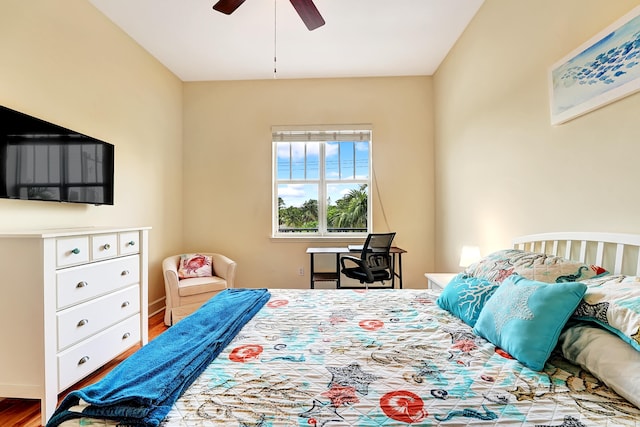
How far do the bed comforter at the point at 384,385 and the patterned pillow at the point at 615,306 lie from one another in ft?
0.58

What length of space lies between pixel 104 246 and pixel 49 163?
66 centimetres

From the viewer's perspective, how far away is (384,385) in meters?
0.97

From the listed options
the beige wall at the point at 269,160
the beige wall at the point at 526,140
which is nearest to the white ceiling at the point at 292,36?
the beige wall at the point at 269,160

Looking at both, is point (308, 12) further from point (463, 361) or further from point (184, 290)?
point (184, 290)

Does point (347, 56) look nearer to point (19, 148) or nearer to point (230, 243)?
point (230, 243)

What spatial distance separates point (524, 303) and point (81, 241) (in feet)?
7.78

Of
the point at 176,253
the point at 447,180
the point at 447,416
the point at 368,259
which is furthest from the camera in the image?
the point at 176,253

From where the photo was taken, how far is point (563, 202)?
1.76 m

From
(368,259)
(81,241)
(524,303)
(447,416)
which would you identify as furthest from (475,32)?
(81,241)

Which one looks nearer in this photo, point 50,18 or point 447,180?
point 50,18

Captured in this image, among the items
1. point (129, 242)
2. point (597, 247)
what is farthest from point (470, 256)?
point (129, 242)

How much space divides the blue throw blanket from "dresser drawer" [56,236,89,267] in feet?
2.94

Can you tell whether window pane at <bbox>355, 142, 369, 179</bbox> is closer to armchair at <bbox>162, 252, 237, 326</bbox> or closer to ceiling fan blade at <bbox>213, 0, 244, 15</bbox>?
armchair at <bbox>162, 252, 237, 326</bbox>

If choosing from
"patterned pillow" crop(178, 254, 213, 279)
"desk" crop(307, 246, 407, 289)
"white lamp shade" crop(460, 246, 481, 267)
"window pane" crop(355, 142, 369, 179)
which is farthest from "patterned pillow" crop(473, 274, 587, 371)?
"patterned pillow" crop(178, 254, 213, 279)
